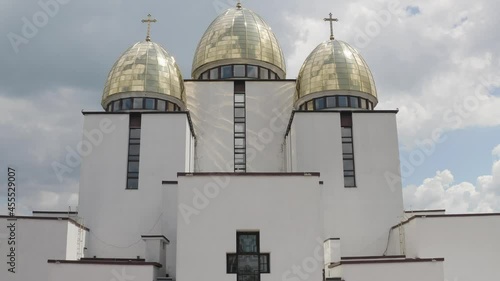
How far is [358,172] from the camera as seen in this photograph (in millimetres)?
23469

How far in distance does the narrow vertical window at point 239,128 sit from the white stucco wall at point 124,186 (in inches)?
151

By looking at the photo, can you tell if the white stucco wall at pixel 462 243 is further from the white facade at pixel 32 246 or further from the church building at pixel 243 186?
the white facade at pixel 32 246

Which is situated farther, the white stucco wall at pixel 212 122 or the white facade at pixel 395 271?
the white stucco wall at pixel 212 122

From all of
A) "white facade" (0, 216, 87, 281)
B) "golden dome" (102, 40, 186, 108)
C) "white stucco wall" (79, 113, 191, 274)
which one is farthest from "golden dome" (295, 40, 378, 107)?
"white facade" (0, 216, 87, 281)

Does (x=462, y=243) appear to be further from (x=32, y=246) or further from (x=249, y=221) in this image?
(x=32, y=246)

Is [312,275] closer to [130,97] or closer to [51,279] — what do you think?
[51,279]

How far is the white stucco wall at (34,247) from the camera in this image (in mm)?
18125

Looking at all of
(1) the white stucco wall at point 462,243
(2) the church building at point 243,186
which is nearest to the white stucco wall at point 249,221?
(2) the church building at point 243,186

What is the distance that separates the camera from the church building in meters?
16.6

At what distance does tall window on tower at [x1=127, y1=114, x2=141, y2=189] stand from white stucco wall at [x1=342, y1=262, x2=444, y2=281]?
10856 mm

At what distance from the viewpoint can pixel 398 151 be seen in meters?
23.9

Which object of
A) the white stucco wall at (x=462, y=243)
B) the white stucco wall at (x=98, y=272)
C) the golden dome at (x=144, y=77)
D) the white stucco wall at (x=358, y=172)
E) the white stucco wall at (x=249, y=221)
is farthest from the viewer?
the golden dome at (x=144, y=77)

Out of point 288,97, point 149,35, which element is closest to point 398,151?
point 288,97

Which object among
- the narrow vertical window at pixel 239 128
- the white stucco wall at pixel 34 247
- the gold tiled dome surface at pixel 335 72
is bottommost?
the white stucco wall at pixel 34 247
